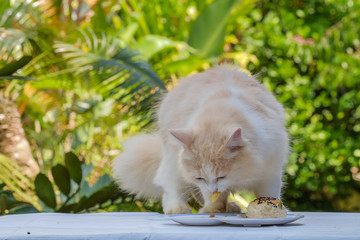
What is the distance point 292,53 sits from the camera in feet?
18.2

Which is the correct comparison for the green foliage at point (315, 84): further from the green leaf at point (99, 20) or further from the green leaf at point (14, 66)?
the green leaf at point (14, 66)

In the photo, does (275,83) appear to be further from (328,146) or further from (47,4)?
(47,4)

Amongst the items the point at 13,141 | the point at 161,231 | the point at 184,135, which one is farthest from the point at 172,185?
the point at 13,141

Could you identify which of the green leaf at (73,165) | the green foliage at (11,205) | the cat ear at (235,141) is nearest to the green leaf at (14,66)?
the green leaf at (73,165)

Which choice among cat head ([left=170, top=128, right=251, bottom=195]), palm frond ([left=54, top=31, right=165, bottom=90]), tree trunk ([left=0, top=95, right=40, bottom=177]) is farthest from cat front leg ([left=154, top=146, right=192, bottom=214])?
tree trunk ([left=0, top=95, right=40, bottom=177])

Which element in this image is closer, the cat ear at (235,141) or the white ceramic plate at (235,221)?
the white ceramic plate at (235,221)

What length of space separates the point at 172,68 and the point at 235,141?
2.78m

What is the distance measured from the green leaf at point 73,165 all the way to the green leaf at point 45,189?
0.46ft

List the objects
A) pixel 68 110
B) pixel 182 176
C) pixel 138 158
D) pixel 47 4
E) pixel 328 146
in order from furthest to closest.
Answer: pixel 328 146
pixel 68 110
pixel 47 4
pixel 138 158
pixel 182 176

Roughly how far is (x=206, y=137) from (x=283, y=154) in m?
0.45

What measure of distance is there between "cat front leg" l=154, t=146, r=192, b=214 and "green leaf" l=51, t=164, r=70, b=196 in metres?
0.66

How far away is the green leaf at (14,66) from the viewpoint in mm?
2942

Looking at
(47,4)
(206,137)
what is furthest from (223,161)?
(47,4)

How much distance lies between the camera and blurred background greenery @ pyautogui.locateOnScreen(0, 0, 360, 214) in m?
3.90
